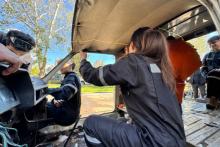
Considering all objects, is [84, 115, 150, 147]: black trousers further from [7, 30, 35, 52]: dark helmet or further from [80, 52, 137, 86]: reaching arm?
[7, 30, 35, 52]: dark helmet

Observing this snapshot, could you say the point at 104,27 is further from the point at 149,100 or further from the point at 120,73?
the point at 149,100

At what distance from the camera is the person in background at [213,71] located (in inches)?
127

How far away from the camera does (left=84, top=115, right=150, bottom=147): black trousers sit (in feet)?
4.00

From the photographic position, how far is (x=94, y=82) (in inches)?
56.4

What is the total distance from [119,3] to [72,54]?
138 cm

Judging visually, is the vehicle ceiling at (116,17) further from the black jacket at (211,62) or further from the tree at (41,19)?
the tree at (41,19)

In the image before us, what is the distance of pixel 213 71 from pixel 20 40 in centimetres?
272

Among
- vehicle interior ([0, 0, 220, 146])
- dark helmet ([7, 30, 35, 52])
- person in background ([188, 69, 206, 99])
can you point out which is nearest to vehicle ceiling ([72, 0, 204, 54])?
vehicle interior ([0, 0, 220, 146])

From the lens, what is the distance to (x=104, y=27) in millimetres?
2734

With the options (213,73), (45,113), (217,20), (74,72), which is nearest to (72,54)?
(74,72)

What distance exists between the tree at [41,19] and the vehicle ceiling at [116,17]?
7671 mm

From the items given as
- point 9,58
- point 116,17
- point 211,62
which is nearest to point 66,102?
point 116,17

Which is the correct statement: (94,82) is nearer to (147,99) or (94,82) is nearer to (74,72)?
(147,99)

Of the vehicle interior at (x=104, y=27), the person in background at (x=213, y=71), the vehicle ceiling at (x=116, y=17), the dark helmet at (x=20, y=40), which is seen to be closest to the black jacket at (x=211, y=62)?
the person in background at (x=213, y=71)
